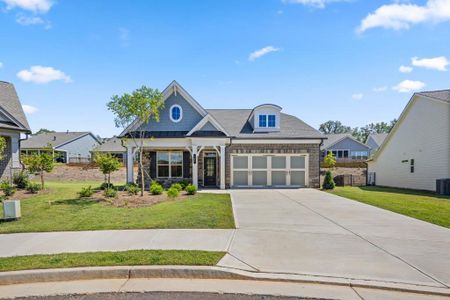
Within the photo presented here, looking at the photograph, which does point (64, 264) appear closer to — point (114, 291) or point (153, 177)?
point (114, 291)

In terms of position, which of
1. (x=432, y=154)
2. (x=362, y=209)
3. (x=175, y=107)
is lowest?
(x=362, y=209)

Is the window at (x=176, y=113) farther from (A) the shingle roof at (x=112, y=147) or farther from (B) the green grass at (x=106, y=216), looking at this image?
(A) the shingle roof at (x=112, y=147)

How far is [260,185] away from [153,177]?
7219 mm

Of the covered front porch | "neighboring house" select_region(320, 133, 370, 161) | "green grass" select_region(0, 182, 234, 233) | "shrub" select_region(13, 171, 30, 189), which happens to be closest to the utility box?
"green grass" select_region(0, 182, 234, 233)

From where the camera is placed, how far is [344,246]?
6270 millimetres

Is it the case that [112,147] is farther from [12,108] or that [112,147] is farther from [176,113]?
[176,113]

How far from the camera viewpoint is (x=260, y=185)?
63.6 ft

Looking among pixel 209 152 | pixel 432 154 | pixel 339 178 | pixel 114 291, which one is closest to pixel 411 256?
pixel 114 291

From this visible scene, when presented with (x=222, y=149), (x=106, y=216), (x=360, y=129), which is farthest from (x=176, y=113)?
(x=360, y=129)

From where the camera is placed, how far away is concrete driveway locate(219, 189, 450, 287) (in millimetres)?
4895

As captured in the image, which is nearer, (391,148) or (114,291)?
(114,291)

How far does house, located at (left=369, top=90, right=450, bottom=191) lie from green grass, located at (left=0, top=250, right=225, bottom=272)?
59.6 ft

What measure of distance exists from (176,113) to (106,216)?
10.8 meters

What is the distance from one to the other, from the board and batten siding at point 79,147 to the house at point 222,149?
3125 cm
